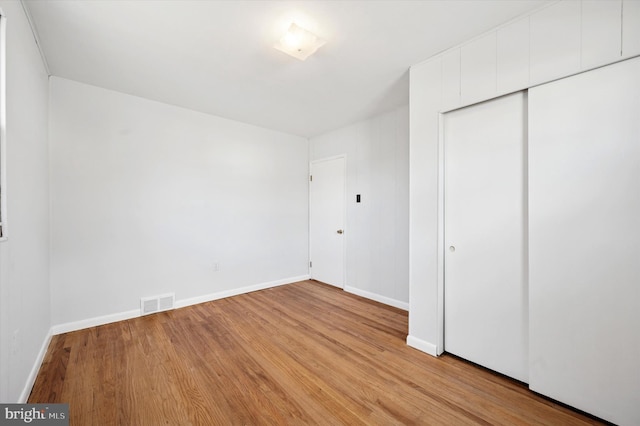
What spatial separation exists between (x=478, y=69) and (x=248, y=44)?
1.90 m

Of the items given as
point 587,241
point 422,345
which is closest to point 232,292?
point 422,345

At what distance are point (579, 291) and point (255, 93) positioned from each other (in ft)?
11.2

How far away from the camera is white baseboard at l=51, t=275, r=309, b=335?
2629 mm

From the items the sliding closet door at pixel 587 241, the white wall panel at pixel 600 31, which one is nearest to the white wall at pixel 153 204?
the sliding closet door at pixel 587 241

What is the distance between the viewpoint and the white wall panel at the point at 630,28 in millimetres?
1408

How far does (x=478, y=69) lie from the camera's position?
6.61 feet

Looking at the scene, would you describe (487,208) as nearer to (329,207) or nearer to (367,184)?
(367,184)

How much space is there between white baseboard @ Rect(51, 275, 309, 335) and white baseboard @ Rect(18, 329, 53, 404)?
174 mm

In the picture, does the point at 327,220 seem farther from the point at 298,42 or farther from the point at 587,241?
the point at 587,241

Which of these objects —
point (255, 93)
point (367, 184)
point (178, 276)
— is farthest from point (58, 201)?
point (367, 184)

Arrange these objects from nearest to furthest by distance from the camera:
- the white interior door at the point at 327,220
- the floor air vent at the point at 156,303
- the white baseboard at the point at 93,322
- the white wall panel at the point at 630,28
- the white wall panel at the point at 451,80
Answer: the white wall panel at the point at 630,28 < the white wall panel at the point at 451,80 < the white baseboard at the point at 93,322 < the floor air vent at the point at 156,303 < the white interior door at the point at 327,220

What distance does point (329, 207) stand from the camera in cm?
441

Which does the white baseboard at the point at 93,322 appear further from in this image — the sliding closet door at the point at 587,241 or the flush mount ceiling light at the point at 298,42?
the sliding closet door at the point at 587,241

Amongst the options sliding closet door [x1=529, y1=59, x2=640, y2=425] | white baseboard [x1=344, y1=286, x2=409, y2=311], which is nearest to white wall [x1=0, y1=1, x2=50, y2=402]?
sliding closet door [x1=529, y1=59, x2=640, y2=425]
